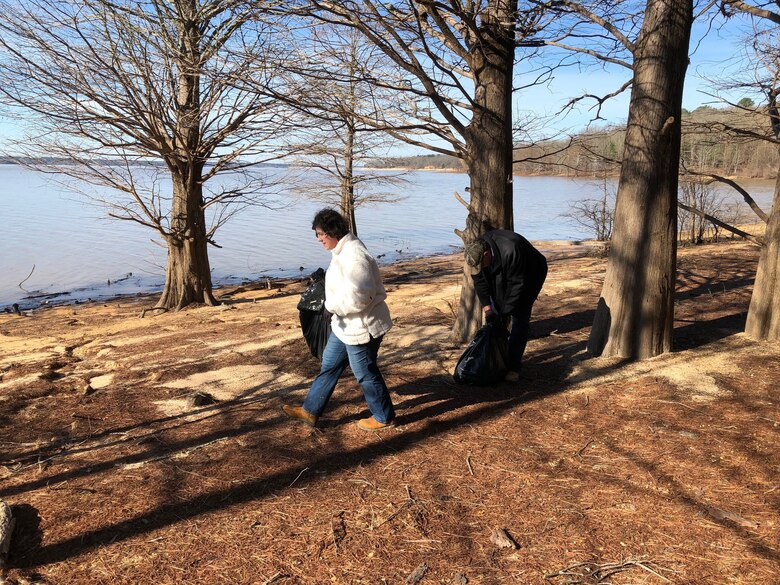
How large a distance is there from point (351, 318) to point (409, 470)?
1.06 m

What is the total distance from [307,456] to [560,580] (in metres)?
1.89

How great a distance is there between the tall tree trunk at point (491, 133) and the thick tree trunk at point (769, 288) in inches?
98.9

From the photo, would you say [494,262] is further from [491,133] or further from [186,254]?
[186,254]

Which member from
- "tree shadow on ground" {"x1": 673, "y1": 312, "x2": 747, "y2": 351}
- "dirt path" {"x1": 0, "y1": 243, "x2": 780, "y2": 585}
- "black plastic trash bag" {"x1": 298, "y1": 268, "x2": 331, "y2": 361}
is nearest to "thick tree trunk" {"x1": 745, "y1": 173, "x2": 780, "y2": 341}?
"dirt path" {"x1": 0, "y1": 243, "x2": 780, "y2": 585}

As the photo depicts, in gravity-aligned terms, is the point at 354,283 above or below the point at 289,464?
above

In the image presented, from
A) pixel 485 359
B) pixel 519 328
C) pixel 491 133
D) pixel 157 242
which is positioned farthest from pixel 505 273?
pixel 157 242

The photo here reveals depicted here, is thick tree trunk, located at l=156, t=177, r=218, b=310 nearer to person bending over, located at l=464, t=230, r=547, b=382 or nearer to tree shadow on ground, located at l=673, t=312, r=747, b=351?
person bending over, located at l=464, t=230, r=547, b=382

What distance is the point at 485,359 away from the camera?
509 centimetres

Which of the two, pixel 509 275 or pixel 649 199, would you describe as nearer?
pixel 509 275

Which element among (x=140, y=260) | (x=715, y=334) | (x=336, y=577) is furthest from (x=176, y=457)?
(x=140, y=260)

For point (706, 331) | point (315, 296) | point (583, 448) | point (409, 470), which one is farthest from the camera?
point (706, 331)

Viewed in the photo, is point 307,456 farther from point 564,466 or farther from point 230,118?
point 230,118

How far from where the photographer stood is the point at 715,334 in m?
6.39

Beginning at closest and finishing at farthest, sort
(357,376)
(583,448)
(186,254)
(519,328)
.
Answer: (583,448), (357,376), (519,328), (186,254)
